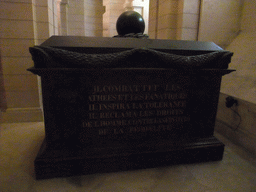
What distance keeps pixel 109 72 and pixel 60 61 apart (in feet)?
1.33

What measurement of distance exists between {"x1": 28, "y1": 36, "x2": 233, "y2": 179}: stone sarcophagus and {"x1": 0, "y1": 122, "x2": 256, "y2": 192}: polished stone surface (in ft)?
0.26

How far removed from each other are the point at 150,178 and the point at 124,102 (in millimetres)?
706

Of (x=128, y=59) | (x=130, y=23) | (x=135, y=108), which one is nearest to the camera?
(x=128, y=59)

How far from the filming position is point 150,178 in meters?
1.68

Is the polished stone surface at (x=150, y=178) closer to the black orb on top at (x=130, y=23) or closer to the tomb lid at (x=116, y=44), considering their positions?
the tomb lid at (x=116, y=44)

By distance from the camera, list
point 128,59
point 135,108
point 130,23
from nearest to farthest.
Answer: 1. point 128,59
2. point 135,108
3. point 130,23

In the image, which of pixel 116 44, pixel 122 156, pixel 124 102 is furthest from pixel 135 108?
pixel 116 44

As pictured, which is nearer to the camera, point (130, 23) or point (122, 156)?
point (122, 156)

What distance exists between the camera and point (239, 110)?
7.57ft

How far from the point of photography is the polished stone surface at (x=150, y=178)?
1551 millimetres

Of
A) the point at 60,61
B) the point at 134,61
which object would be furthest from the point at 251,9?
the point at 60,61

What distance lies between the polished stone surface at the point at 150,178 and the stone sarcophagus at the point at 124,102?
80 millimetres

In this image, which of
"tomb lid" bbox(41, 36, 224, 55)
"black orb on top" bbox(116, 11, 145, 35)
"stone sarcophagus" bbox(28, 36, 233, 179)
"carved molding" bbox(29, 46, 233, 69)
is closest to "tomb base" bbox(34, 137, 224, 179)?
"stone sarcophagus" bbox(28, 36, 233, 179)

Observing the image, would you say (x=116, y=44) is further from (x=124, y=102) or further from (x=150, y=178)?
(x=150, y=178)
